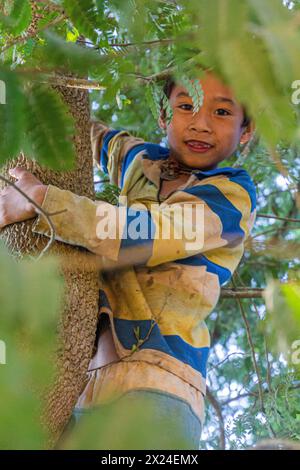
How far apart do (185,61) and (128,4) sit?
13 cm

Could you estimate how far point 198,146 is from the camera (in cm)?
194

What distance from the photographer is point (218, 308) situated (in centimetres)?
321

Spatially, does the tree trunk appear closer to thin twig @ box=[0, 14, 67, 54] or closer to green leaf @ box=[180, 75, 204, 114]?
thin twig @ box=[0, 14, 67, 54]

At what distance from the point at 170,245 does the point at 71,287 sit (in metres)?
0.27

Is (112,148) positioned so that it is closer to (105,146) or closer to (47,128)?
(105,146)

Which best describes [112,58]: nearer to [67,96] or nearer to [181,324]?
[67,96]

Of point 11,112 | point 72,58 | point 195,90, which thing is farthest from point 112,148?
point 11,112

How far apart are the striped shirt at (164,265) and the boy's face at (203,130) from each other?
7 cm

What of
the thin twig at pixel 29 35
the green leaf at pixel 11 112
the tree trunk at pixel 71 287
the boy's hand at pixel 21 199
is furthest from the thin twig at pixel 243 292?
the green leaf at pixel 11 112

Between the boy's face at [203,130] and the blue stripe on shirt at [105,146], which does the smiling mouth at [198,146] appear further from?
the blue stripe on shirt at [105,146]

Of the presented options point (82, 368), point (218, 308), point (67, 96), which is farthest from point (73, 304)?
point (218, 308)

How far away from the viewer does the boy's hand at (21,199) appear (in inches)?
58.7

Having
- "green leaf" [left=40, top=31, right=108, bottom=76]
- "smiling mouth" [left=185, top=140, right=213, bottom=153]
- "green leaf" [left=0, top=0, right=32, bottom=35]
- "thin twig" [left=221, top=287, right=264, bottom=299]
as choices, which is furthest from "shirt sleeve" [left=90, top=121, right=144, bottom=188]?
"green leaf" [left=40, top=31, right=108, bottom=76]

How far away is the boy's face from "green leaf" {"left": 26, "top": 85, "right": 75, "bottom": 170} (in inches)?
30.9
